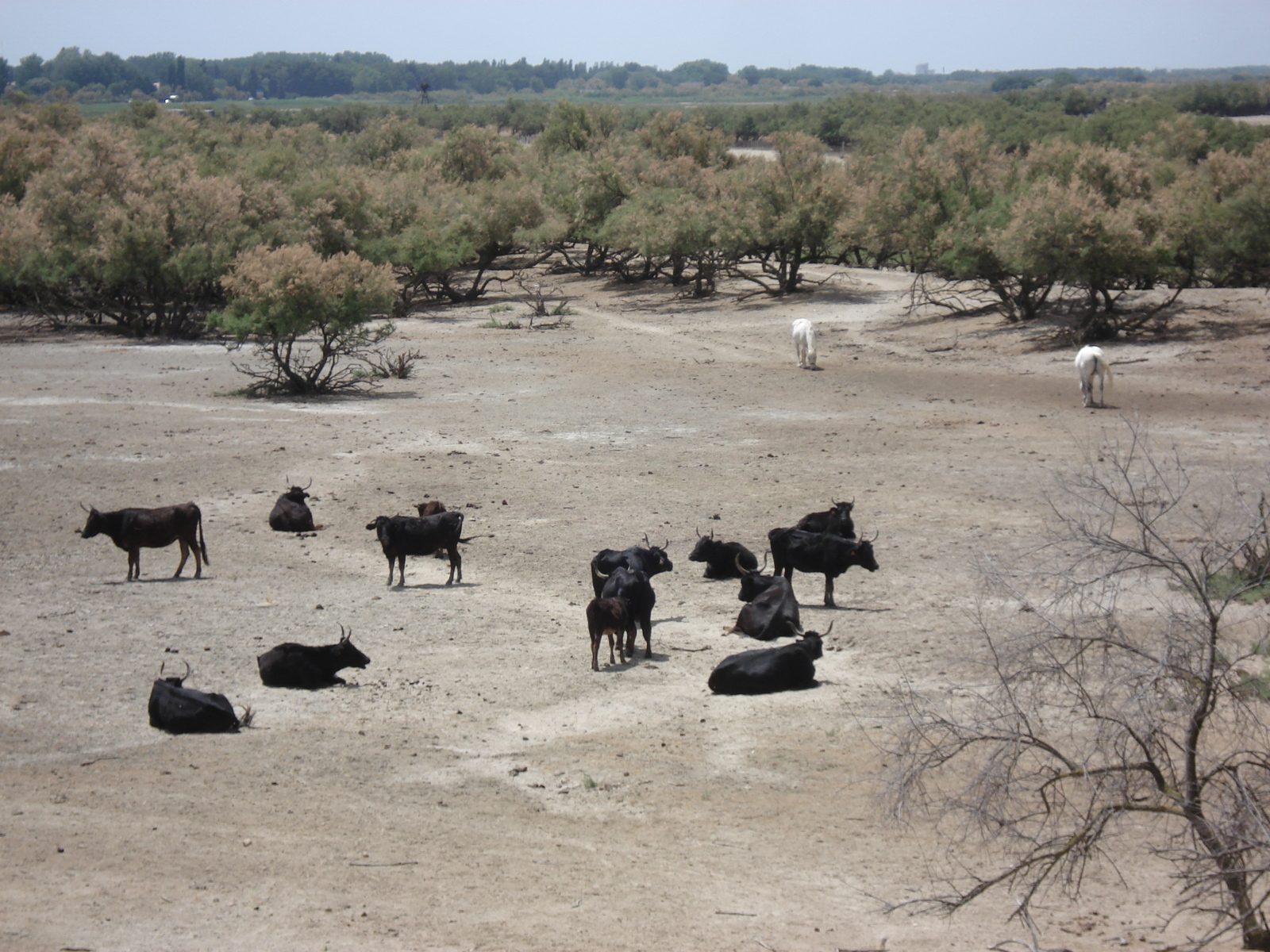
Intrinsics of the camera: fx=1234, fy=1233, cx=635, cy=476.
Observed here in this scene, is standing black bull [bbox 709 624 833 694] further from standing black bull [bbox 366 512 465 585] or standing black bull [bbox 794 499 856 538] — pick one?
standing black bull [bbox 366 512 465 585]

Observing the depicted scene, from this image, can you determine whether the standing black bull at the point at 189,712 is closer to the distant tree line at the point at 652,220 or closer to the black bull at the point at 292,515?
the black bull at the point at 292,515

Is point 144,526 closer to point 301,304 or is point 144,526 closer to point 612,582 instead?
point 612,582

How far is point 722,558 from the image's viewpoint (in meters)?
12.8

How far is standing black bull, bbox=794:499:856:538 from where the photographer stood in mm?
12727

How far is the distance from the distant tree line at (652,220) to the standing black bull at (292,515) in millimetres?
10994

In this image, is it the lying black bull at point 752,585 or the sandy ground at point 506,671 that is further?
the lying black bull at point 752,585

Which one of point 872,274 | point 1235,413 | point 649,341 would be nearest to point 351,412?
point 649,341

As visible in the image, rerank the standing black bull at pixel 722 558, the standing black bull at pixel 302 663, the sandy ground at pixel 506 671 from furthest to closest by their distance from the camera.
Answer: the standing black bull at pixel 722 558 → the standing black bull at pixel 302 663 → the sandy ground at pixel 506 671

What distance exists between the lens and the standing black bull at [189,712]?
28.1 feet

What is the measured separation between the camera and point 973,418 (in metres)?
21.6

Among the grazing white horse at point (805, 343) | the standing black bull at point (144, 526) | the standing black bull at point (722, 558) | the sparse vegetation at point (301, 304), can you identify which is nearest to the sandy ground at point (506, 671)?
the standing black bull at point (722, 558)

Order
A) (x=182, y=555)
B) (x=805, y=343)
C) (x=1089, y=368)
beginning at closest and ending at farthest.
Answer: (x=182, y=555), (x=1089, y=368), (x=805, y=343)

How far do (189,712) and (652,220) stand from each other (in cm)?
3384

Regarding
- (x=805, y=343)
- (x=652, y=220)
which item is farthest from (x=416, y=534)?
(x=652, y=220)
